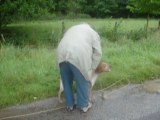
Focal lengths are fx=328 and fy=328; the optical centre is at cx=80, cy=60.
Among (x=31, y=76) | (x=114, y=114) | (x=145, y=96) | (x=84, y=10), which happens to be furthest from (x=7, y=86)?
(x=84, y=10)

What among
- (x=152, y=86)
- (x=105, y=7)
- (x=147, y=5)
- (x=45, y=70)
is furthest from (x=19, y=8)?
(x=105, y=7)

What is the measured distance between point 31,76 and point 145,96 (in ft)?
8.41

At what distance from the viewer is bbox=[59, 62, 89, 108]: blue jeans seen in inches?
222

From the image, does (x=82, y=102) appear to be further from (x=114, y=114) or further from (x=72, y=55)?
(x=72, y=55)

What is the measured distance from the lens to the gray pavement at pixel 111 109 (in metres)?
5.73

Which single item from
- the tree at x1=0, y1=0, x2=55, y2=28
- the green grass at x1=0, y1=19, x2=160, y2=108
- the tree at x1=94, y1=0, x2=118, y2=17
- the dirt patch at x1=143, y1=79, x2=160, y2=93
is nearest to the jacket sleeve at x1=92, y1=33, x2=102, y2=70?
the green grass at x1=0, y1=19, x2=160, y2=108

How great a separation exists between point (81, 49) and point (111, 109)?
4.56ft

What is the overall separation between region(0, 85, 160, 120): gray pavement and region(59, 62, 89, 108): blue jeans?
21 centimetres

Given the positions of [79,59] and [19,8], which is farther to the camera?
[19,8]

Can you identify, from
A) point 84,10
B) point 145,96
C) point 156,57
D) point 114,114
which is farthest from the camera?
point 84,10

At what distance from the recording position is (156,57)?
30.6ft

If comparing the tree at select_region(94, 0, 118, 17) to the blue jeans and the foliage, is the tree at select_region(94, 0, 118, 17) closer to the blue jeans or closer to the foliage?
the foliage

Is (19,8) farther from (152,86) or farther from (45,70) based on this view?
(152,86)

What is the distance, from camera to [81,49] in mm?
5461
